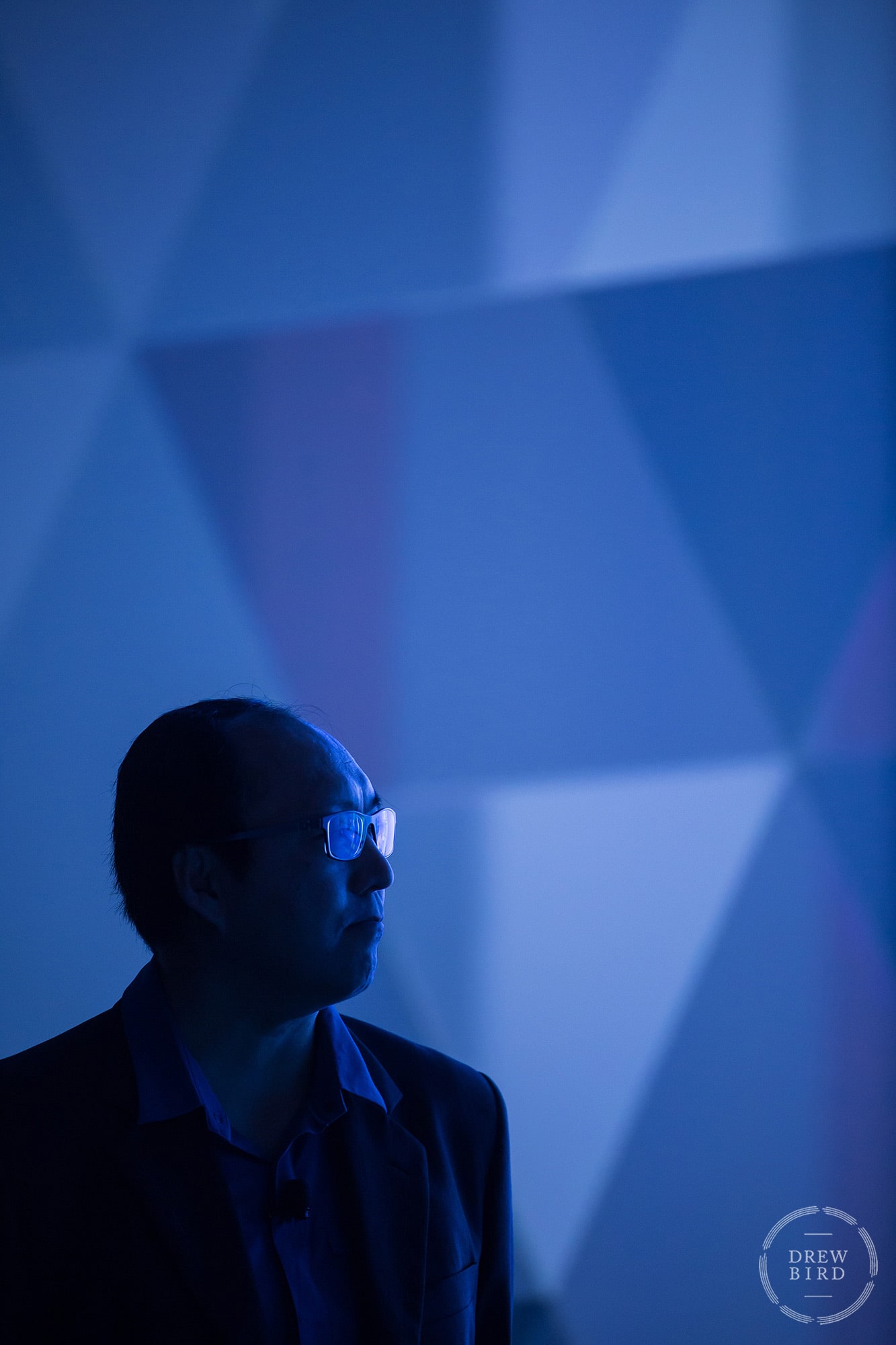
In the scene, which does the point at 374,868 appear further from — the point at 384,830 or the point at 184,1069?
the point at 184,1069

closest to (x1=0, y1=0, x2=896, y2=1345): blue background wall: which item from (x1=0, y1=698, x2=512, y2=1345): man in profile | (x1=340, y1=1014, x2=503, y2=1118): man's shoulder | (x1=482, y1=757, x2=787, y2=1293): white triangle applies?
(x1=482, y1=757, x2=787, y2=1293): white triangle

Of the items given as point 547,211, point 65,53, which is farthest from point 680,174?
point 65,53

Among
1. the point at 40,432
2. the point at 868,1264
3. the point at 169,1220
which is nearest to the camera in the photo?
the point at 169,1220

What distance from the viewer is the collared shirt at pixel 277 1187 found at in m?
1.22

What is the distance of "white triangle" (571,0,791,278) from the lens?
6.70 feet

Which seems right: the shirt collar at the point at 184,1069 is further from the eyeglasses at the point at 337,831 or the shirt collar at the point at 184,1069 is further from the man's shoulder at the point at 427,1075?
the eyeglasses at the point at 337,831

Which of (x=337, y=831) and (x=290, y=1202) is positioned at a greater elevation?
(x=337, y=831)

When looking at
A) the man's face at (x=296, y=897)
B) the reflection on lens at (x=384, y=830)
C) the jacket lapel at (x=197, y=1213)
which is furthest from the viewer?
the reflection on lens at (x=384, y=830)

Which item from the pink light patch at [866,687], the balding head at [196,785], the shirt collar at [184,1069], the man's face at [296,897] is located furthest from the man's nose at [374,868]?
the pink light patch at [866,687]

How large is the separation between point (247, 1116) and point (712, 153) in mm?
1933

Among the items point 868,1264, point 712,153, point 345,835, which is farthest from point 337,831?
point 712,153

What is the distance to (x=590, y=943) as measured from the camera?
1.96 m

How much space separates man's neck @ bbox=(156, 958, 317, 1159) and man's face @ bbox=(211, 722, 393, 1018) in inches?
1.5

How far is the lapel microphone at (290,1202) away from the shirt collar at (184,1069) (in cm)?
7
